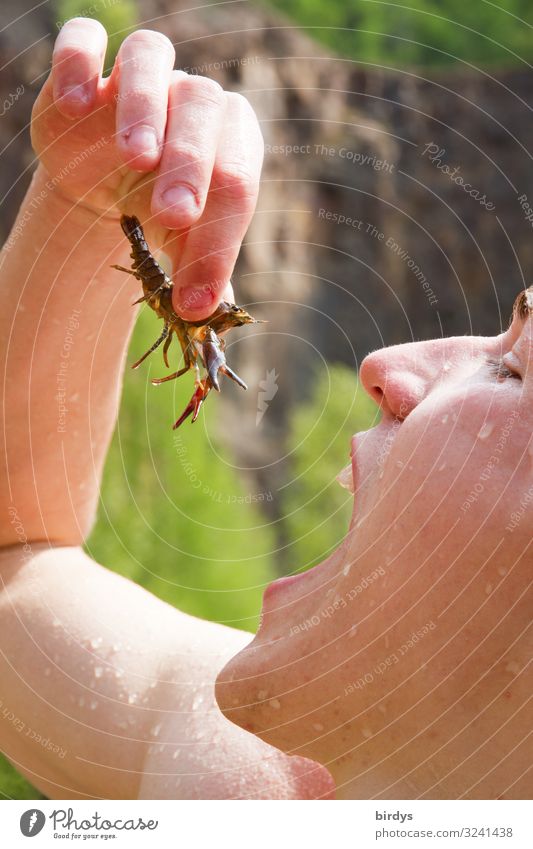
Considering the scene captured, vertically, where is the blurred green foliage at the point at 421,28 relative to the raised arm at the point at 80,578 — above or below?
above

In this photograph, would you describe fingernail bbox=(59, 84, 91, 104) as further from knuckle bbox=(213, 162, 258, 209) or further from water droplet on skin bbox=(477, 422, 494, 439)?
water droplet on skin bbox=(477, 422, 494, 439)

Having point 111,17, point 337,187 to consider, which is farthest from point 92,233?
point 337,187

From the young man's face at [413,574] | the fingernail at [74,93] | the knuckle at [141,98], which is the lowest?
the young man's face at [413,574]

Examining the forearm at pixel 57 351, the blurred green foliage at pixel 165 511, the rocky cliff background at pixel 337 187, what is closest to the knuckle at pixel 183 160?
the forearm at pixel 57 351

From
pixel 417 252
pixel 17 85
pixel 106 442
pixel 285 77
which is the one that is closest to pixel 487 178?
pixel 417 252

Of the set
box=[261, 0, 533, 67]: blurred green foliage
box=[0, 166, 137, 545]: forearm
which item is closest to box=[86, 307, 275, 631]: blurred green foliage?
box=[0, 166, 137, 545]: forearm

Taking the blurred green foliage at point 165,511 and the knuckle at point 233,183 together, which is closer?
the knuckle at point 233,183

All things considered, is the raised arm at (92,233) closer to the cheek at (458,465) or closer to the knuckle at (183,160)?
the knuckle at (183,160)

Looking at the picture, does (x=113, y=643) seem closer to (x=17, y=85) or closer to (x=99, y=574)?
(x=99, y=574)

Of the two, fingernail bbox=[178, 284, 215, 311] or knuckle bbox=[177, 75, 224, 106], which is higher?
knuckle bbox=[177, 75, 224, 106]
